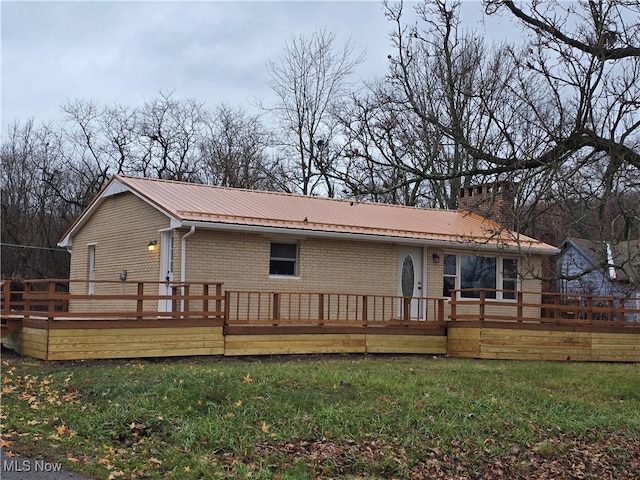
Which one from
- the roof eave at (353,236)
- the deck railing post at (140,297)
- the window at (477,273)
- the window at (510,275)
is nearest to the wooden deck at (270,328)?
the deck railing post at (140,297)

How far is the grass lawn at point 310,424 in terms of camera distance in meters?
7.26

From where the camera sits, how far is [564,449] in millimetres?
8461

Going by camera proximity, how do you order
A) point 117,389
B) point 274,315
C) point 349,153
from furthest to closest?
point 274,315, point 349,153, point 117,389

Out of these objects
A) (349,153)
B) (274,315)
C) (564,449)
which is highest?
(349,153)

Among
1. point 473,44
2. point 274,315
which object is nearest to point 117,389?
point 274,315

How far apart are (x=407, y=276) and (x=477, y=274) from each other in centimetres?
232

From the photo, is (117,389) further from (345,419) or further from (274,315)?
(274,315)

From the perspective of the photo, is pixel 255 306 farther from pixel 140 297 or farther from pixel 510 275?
pixel 510 275

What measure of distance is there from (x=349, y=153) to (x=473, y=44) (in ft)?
38.7

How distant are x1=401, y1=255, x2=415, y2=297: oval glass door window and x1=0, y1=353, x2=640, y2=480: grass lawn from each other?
6.31m

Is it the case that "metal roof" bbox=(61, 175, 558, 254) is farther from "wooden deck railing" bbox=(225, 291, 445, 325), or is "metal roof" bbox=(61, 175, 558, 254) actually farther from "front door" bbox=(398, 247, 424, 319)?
"wooden deck railing" bbox=(225, 291, 445, 325)

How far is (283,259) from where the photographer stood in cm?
1630

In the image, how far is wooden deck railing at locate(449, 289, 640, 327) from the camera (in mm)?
15523

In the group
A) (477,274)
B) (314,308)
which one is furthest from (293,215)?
(477,274)
